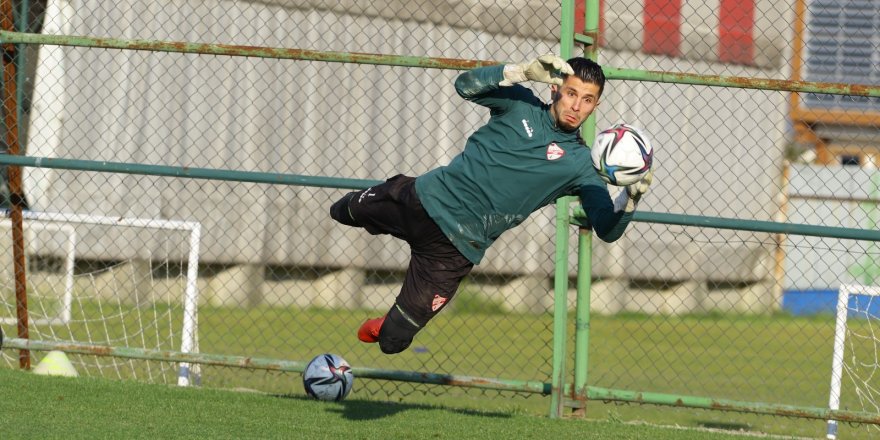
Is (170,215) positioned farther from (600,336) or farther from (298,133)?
(600,336)

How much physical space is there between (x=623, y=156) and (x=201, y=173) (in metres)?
3.13

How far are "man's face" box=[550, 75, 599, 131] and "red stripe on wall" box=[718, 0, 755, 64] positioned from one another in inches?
455

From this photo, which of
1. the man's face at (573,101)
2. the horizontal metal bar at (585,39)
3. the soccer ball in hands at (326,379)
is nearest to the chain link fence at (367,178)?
the soccer ball in hands at (326,379)

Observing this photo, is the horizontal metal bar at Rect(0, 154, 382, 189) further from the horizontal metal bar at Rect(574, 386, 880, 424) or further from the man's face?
the horizontal metal bar at Rect(574, 386, 880, 424)

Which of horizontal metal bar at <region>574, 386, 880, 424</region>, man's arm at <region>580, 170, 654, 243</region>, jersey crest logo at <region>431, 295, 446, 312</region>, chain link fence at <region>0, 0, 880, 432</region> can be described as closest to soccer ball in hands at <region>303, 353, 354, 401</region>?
jersey crest logo at <region>431, 295, 446, 312</region>

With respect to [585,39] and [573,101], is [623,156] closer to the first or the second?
[573,101]

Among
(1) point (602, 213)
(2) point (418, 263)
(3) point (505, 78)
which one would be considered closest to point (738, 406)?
(1) point (602, 213)

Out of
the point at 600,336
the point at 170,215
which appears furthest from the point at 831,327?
the point at 170,215

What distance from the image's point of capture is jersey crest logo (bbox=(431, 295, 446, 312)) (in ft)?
19.7

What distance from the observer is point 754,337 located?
14.8 metres

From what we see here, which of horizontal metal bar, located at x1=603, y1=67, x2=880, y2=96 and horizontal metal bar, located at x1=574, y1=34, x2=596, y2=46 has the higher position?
horizontal metal bar, located at x1=574, y1=34, x2=596, y2=46

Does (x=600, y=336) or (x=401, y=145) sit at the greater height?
(x=401, y=145)

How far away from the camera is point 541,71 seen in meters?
5.30

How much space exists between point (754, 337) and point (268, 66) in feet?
22.6
